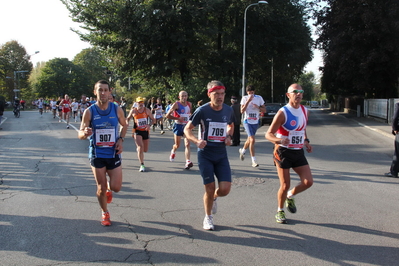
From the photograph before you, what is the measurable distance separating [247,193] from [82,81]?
86534 millimetres

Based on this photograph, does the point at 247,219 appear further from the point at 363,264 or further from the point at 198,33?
the point at 198,33

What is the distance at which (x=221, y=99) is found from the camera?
4887mm

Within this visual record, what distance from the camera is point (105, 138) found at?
502 cm

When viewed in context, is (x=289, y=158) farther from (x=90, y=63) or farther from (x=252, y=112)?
(x=90, y=63)

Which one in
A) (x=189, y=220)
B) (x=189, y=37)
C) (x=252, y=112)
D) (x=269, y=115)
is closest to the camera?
(x=189, y=220)

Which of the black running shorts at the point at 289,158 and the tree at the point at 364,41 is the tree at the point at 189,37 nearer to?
the tree at the point at 364,41

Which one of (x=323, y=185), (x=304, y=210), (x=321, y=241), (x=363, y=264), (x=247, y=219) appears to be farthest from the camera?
(x=323, y=185)

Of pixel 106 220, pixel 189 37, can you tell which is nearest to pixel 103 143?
pixel 106 220

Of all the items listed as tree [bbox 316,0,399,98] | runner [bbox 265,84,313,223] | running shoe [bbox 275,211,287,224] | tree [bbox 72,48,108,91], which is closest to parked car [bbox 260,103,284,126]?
tree [bbox 316,0,399,98]

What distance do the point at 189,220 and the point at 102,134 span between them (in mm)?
1646

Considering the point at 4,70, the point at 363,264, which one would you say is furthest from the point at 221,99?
the point at 4,70

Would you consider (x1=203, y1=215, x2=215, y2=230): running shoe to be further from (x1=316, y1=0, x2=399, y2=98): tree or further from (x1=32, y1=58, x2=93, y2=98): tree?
(x1=32, y1=58, x2=93, y2=98): tree

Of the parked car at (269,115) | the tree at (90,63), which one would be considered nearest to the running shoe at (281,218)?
the parked car at (269,115)

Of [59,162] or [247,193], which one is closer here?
[247,193]
